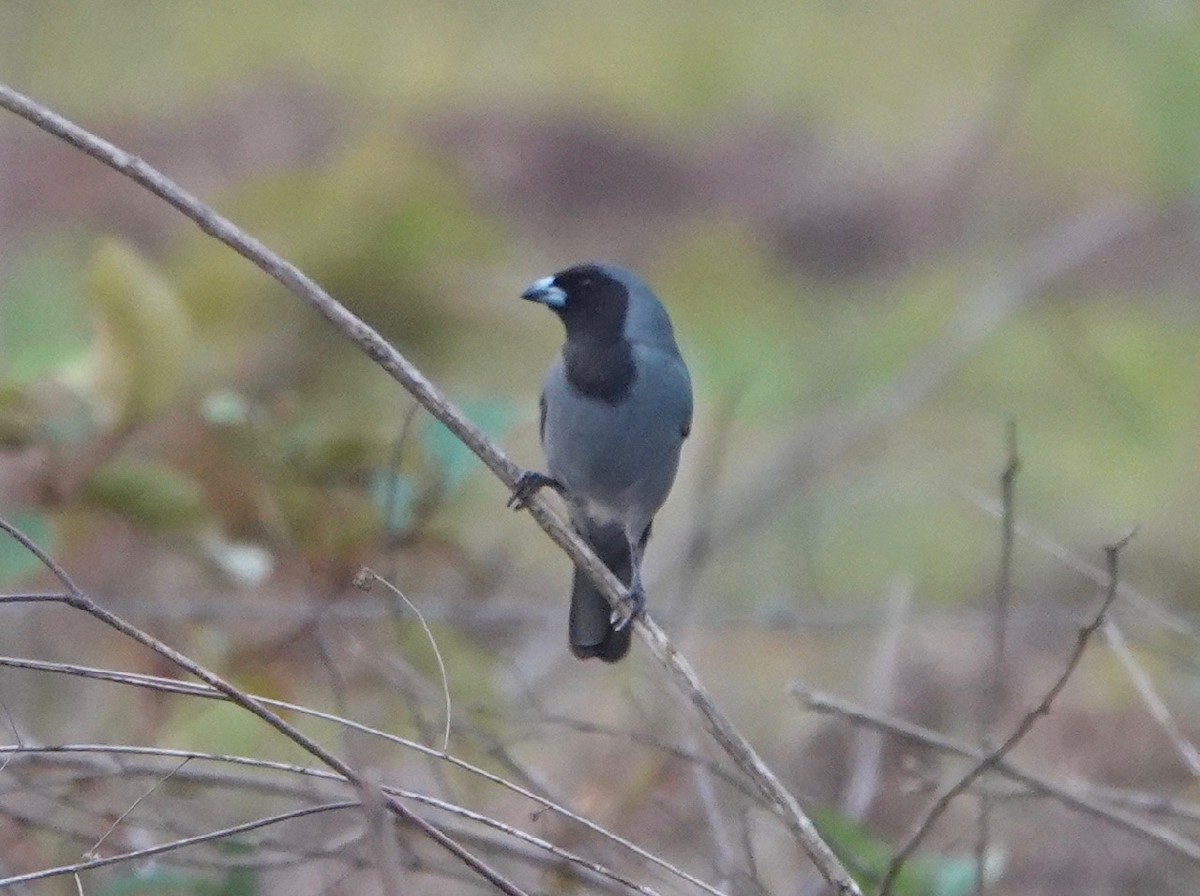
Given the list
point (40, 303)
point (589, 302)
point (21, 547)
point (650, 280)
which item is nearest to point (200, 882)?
point (21, 547)

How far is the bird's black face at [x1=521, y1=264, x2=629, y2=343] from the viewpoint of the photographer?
423cm

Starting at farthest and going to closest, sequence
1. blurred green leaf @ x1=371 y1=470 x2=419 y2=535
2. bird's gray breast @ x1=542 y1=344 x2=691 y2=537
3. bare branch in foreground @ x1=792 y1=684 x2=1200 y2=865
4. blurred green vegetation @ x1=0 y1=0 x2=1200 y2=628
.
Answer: blurred green vegetation @ x1=0 y1=0 x2=1200 y2=628 → bird's gray breast @ x1=542 y1=344 x2=691 y2=537 → blurred green leaf @ x1=371 y1=470 x2=419 y2=535 → bare branch in foreground @ x1=792 y1=684 x2=1200 y2=865

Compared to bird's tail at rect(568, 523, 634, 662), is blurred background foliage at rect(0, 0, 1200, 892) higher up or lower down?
higher up

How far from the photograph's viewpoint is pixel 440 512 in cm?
415

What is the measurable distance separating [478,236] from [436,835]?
10.2ft

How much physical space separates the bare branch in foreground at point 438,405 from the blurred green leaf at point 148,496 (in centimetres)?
111

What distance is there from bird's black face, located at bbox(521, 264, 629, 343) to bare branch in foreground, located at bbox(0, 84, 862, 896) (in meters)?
1.36

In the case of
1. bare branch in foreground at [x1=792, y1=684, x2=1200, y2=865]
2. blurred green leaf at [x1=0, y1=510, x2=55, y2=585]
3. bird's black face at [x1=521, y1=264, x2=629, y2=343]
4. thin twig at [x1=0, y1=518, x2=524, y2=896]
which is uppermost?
bird's black face at [x1=521, y1=264, x2=629, y2=343]

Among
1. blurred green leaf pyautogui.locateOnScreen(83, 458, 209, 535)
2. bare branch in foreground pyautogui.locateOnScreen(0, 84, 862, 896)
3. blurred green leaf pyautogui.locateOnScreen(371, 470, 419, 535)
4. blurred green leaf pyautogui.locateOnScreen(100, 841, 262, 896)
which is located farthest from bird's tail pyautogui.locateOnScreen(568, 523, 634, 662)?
bare branch in foreground pyautogui.locateOnScreen(0, 84, 862, 896)

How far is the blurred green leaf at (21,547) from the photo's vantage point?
3434 millimetres

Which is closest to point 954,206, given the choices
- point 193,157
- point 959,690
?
point 193,157

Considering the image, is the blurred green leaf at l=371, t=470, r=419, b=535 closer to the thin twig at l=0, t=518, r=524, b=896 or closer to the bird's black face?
the bird's black face

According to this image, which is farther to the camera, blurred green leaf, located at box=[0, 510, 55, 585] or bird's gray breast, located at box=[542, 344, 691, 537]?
bird's gray breast, located at box=[542, 344, 691, 537]

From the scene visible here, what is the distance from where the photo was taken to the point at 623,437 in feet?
13.6
